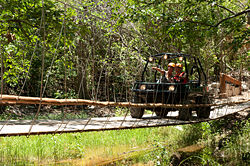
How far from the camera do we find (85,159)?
379cm

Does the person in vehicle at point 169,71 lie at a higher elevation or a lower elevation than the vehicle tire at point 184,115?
higher

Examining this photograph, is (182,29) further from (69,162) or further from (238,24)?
(69,162)

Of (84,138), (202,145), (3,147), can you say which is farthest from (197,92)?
(3,147)

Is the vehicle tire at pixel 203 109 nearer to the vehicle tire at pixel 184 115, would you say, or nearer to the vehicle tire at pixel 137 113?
the vehicle tire at pixel 184 115

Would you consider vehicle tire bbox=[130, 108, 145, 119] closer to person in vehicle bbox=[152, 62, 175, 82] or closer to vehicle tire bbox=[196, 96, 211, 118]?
person in vehicle bbox=[152, 62, 175, 82]

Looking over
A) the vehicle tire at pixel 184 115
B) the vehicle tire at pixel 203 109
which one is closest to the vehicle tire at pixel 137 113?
the vehicle tire at pixel 184 115

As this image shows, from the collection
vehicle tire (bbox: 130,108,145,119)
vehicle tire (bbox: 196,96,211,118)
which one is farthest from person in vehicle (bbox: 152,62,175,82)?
vehicle tire (bbox: 130,108,145,119)

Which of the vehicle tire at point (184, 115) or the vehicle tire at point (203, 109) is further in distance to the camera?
the vehicle tire at point (203, 109)

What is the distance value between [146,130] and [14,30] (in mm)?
3437

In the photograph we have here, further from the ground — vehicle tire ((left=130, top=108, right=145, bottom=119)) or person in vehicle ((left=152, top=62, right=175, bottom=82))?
person in vehicle ((left=152, top=62, right=175, bottom=82))

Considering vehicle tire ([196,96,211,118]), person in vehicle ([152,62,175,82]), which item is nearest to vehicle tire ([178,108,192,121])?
vehicle tire ([196,96,211,118])

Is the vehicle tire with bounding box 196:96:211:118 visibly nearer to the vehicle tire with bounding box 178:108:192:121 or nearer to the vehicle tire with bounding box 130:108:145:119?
the vehicle tire with bounding box 178:108:192:121

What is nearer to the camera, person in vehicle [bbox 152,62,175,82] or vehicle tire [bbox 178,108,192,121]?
vehicle tire [bbox 178,108,192,121]

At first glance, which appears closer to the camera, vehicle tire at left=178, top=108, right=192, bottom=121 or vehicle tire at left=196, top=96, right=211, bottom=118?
vehicle tire at left=178, top=108, right=192, bottom=121
